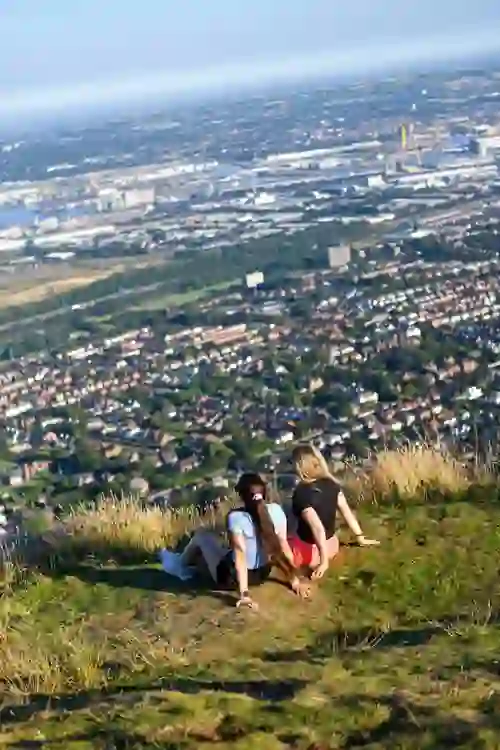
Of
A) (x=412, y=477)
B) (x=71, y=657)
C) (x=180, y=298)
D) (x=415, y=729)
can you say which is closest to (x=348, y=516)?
(x=412, y=477)

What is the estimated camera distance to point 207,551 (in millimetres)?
6199

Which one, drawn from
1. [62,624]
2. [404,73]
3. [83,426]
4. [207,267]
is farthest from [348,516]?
[404,73]

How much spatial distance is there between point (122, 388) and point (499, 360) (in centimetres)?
791

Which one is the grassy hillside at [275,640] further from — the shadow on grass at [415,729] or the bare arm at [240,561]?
the bare arm at [240,561]

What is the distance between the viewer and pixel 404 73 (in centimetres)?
6266

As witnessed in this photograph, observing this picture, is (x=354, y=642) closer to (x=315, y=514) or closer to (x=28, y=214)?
(x=315, y=514)

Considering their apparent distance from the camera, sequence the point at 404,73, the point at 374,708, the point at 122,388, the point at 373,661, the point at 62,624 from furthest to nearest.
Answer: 1. the point at 404,73
2. the point at 122,388
3. the point at 62,624
4. the point at 373,661
5. the point at 374,708

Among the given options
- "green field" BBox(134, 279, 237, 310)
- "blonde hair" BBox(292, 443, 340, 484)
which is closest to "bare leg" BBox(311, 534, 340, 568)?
"blonde hair" BBox(292, 443, 340, 484)

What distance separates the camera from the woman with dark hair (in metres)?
5.96

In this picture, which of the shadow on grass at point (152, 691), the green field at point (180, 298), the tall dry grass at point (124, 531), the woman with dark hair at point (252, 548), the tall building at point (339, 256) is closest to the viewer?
the shadow on grass at point (152, 691)

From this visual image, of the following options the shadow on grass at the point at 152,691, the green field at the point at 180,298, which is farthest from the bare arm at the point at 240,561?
the green field at the point at 180,298

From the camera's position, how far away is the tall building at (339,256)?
3462cm

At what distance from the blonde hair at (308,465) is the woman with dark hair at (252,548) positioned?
27cm

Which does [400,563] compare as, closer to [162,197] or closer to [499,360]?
[499,360]
